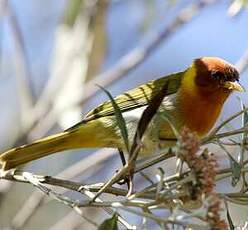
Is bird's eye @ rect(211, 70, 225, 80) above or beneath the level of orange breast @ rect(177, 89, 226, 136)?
above

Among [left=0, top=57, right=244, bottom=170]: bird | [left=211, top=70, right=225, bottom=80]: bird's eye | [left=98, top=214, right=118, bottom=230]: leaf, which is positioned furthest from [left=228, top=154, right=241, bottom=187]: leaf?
[left=211, top=70, right=225, bottom=80]: bird's eye

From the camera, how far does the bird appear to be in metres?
2.41

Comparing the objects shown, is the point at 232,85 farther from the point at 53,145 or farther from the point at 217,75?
the point at 53,145

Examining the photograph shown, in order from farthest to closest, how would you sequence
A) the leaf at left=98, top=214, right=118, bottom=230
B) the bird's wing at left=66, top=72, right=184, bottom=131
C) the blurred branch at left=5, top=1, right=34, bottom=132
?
the blurred branch at left=5, top=1, right=34, bottom=132
the bird's wing at left=66, top=72, right=184, bottom=131
the leaf at left=98, top=214, right=118, bottom=230

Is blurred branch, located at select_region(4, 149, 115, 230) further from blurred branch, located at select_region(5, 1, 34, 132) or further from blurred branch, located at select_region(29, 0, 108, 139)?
blurred branch, located at select_region(5, 1, 34, 132)

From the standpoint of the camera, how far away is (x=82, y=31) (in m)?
3.67

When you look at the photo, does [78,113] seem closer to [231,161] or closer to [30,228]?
[30,228]

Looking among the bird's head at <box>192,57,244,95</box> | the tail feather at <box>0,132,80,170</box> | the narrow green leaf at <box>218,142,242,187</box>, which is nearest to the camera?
the narrow green leaf at <box>218,142,242,187</box>

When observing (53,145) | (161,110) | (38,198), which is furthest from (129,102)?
(38,198)

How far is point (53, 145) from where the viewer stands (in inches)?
96.2

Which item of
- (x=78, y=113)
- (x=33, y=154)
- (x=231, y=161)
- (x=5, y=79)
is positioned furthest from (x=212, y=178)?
(x=5, y=79)

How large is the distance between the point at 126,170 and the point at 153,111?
0.15 metres

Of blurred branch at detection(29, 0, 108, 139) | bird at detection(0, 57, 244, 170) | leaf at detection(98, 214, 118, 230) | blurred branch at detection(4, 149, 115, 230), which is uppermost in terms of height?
blurred branch at detection(29, 0, 108, 139)

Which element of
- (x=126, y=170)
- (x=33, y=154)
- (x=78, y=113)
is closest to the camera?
(x=126, y=170)
